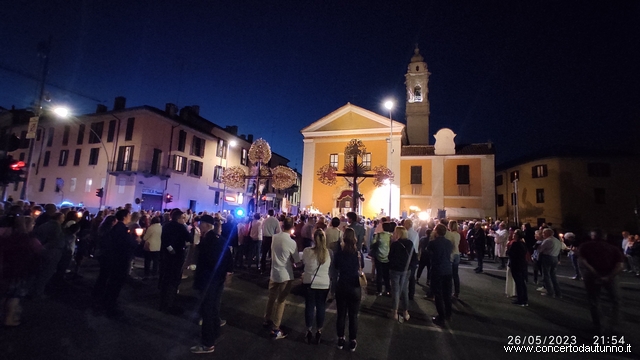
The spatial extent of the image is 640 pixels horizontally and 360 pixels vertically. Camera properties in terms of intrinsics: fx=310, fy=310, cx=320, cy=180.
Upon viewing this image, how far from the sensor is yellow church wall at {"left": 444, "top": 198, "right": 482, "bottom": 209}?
2811 cm

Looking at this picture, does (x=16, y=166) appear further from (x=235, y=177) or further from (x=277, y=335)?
(x=277, y=335)

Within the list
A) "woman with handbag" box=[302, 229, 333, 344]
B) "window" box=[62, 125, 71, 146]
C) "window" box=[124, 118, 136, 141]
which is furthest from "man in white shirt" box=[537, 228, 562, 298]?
"window" box=[62, 125, 71, 146]

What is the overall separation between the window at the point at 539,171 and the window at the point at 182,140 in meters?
37.9

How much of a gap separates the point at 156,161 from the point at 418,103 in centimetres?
2831

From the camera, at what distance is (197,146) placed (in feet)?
114

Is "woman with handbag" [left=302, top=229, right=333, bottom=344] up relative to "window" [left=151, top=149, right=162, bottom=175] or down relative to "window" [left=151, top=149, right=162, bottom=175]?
down

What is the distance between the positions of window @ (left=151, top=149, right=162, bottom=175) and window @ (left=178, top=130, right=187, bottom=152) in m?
2.47

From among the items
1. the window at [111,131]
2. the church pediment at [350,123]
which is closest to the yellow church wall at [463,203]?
the church pediment at [350,123]

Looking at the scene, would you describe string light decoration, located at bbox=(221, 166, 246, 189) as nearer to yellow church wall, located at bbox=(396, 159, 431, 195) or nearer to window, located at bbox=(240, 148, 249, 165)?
yellow church wall, located at bbox=(396, 159, 431, 195)

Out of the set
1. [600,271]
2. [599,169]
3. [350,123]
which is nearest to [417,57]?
[350,123]

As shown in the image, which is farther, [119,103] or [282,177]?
[119,103]

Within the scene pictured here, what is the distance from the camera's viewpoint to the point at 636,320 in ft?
21.4

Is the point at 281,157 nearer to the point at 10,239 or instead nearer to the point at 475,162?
the point at 475,162

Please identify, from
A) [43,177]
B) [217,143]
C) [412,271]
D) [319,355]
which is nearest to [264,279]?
[412,271]
